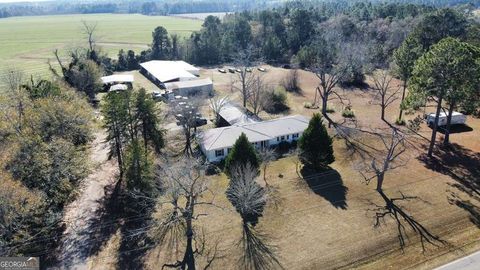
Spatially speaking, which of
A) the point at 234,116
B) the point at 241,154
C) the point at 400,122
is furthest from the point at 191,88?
the point at 241,154

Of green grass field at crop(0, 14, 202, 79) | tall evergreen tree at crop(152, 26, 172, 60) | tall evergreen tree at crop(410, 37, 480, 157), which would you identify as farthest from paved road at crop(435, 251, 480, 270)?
green grass field at crop(0, 14, 202, 79)

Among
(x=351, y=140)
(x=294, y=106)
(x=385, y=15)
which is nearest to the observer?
(x=351, y=140)

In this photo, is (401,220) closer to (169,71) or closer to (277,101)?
(277,101)

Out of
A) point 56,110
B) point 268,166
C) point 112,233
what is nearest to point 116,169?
point 56,110

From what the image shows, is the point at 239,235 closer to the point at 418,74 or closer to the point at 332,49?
the point at 418,74

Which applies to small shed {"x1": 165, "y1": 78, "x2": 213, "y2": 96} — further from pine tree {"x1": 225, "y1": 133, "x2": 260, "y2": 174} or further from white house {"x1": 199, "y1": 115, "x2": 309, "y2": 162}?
pine tree {"x1": 225, "y1": 133, "x2": 260, "y2": 174}

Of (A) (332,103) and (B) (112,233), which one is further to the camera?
(A) (332,103)
